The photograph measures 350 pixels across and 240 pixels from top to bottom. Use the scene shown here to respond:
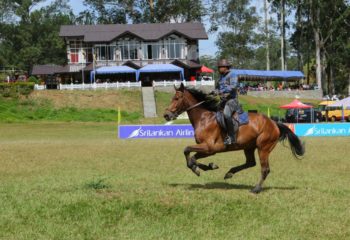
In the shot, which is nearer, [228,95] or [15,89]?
[228,95]

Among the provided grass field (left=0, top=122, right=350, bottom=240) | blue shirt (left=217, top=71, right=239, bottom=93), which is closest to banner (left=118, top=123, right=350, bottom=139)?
grass field (left=0, top=122, right=350, bottom=240)

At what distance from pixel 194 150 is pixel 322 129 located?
85.9 ft

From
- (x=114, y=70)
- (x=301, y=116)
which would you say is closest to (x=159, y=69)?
(x=114, y=70)

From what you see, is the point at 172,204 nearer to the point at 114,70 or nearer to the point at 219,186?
the point at 219,186

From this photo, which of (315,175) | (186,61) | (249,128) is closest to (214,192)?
(249,128)

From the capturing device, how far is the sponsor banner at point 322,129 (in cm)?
3688

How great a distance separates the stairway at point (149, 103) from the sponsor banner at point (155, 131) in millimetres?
18734

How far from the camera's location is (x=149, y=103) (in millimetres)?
59562

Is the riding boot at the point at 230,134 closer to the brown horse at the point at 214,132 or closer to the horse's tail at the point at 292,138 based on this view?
the brown horse at the point at 214,132

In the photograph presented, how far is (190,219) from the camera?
9789 mm

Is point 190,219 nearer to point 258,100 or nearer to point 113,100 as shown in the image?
point 113,100

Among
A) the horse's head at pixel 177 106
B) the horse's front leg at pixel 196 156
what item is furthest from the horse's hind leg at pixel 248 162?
the horse's head at pixel 177 106

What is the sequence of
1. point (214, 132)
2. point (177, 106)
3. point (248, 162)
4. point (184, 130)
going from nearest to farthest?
1. point (214, 132)
2. point (177, 106)
3. point (248, 162)
4. point (184, 130)

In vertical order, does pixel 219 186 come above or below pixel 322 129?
above
